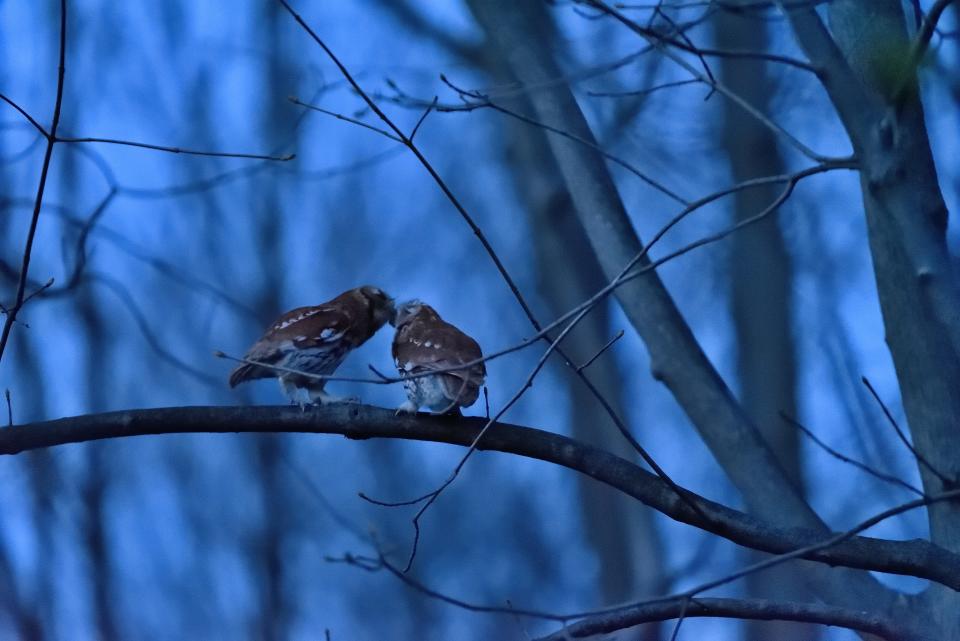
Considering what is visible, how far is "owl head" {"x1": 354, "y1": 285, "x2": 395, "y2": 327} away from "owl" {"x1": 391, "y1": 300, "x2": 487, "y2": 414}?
738 millimetres

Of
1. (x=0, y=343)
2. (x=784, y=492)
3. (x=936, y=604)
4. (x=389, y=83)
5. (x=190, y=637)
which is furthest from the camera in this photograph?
(x=190, y=637)

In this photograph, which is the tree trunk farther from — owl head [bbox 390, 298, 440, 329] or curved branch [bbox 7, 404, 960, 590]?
curved branch [bbox 7, 404, 960, 590]

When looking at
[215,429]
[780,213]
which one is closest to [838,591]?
[215,429]

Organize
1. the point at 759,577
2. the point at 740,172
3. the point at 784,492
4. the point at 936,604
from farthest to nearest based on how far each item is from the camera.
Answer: the point at 740,172 < the point at 759,577 < the point at 784,492 < the point at 936,604

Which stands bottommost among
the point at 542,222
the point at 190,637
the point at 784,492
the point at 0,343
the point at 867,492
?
the point at 784,492

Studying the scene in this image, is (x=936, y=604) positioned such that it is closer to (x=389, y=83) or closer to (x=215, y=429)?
(x=215, y=429)

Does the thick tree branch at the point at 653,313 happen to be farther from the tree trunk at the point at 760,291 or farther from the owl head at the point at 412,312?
the tree trunk at the point at 760,291

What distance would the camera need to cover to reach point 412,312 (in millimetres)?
4078

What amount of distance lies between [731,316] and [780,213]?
1027 mm

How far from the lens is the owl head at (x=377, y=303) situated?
4.45m

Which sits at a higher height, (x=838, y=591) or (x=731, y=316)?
(x=731, y=316)

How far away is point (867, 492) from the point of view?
301 inches

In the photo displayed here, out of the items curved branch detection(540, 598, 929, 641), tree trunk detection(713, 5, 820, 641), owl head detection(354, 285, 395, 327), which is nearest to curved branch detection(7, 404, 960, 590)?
curved branch detection(540, 598, 929, 641)

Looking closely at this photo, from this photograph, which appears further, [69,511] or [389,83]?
[69,511]
